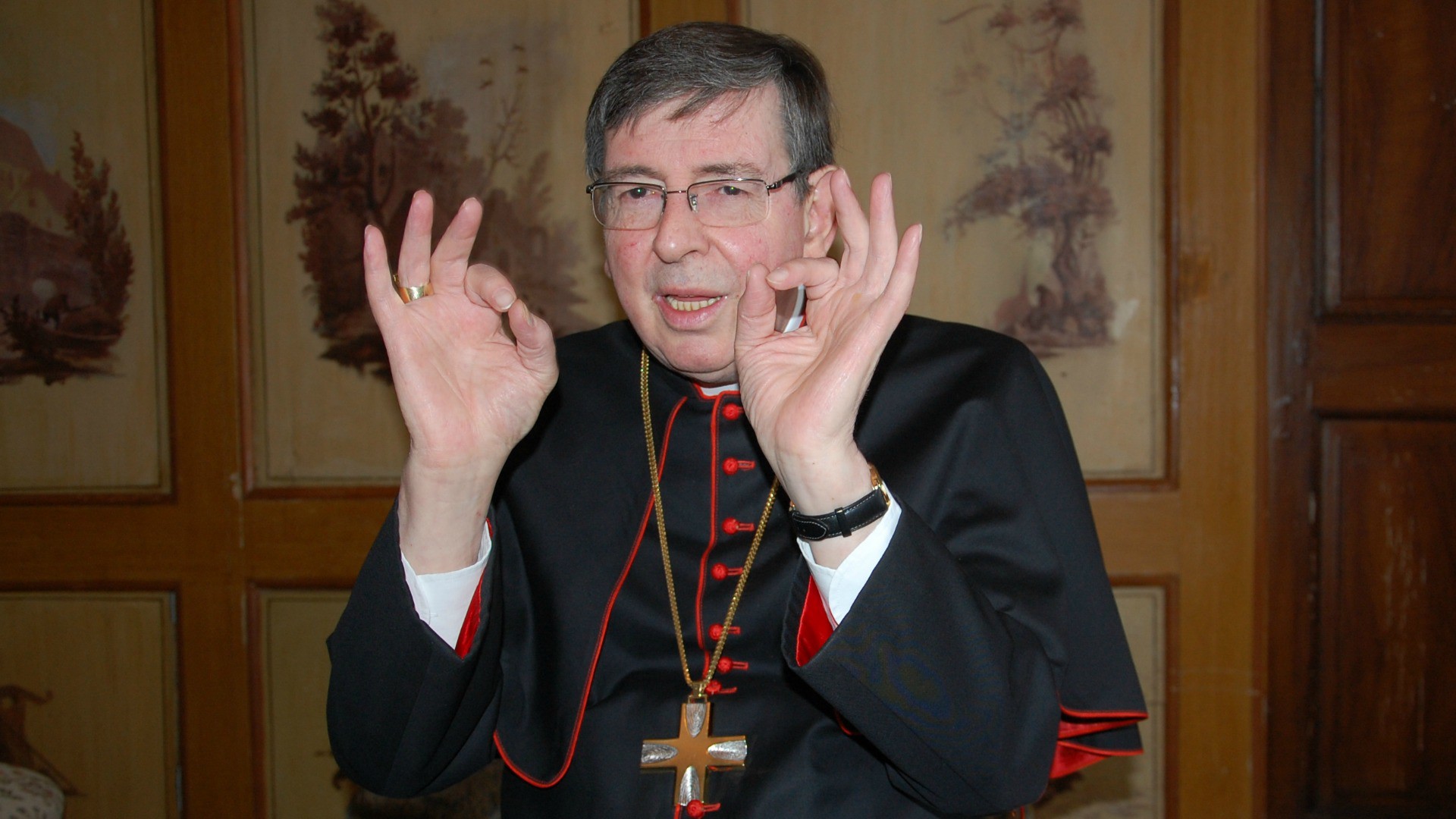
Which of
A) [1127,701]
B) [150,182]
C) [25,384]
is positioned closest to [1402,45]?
[1127,701]

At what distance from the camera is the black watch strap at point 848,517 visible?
1327mm

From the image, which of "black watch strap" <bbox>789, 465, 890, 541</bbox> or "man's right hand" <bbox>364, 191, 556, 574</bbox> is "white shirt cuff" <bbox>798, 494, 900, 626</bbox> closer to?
"black watch strap" <bbox>789, 465, 890, 541</bbox>

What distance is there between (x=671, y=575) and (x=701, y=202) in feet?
2.18

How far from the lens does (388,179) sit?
10.7ft

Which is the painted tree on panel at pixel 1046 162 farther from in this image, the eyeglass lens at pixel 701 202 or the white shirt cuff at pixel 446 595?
the white shirt cuff at pixel 446 595

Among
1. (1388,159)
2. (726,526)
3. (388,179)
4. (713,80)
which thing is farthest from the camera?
(388,179)

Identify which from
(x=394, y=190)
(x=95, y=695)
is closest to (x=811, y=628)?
(x=394, y=190)

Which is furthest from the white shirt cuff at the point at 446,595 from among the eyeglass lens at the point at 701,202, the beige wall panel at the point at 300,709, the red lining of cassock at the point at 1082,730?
the beige wall panel at the point at 300,709

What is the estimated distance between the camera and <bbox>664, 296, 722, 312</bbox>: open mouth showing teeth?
67.6 inches

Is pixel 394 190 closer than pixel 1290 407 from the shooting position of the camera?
No

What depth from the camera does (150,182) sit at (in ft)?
10.9

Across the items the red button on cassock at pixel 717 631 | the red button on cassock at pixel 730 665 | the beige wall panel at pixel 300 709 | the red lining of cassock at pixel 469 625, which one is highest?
the red lining of cassock at pixel 469 625

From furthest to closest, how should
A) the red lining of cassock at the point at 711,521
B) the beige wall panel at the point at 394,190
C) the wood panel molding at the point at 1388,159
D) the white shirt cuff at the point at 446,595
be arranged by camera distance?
the beige wall panel at the point at 394,190 → the wood panel molding at the point at 1388,159 → the red lining of cassock at the point at 711,521 → the white shirt cuff at the point at 446,595

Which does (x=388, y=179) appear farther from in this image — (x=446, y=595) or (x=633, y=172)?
(x=446, y=595)
